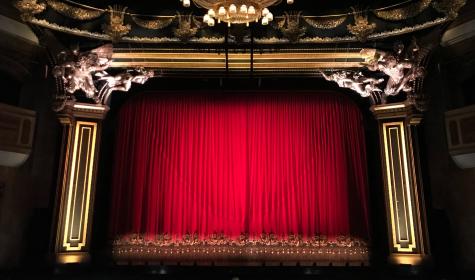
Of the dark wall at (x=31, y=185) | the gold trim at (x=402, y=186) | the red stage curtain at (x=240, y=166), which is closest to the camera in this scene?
the gold trim at (x=402, y=186)

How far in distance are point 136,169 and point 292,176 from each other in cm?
301

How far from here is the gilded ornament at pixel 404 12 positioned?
6136mm

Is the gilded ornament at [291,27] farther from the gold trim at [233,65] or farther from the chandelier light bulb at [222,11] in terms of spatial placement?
the chandelier light bulb at [222,11]

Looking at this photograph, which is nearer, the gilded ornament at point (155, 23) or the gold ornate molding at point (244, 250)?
the gilded ornament at point (155, 23)

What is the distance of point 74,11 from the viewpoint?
21.3ft

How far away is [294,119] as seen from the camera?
7965mm

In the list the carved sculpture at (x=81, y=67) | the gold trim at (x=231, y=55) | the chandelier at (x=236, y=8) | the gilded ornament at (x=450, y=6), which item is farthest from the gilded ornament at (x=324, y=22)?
the carved sculpture at (x=81, y=67)

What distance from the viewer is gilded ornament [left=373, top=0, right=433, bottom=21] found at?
614cm

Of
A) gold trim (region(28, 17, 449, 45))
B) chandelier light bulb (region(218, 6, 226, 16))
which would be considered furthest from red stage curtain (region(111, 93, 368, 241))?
chandelier light bulb (region(218, 6, 226, 16))

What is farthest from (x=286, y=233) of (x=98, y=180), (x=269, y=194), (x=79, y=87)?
(x=79, y=87)

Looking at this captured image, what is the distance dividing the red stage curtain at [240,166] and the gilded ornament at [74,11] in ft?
6.38

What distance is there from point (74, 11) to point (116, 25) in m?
0.69

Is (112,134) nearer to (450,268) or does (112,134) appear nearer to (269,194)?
(269,194)

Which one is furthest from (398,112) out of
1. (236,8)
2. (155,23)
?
(155,23)
